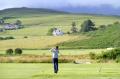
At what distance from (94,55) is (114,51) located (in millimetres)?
2880

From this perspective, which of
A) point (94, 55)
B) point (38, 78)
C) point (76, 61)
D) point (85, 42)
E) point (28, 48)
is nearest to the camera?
point (38, 78)

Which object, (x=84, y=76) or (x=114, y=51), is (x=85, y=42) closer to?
(x=114, y=51)

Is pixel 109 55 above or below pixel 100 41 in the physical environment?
above

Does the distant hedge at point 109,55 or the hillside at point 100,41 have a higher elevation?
the distant hedge at point 109,55

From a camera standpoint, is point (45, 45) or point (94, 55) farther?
point (45, 45)

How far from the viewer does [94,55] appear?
2432 inches

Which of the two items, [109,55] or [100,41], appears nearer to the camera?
[109,55]

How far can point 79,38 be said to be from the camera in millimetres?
113875

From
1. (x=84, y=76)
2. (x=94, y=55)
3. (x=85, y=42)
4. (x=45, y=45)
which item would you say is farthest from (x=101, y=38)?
(x=84, y=76)

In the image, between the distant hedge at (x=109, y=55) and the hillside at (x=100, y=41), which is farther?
the hillside at (x=100, y=41)

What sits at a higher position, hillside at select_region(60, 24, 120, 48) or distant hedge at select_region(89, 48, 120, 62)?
distant hedge at select_region(89, 48, 120, 62)

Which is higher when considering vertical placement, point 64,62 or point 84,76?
point 84,76

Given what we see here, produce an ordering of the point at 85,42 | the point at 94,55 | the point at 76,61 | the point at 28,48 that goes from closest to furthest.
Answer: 1. the point at 76,61
2. the point at 94,55
3. the point at 28,48
4. the point at 85,42

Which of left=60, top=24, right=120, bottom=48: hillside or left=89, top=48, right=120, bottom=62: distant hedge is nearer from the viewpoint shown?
left=89, top=48, right=120, bottom=62: distant hedge
